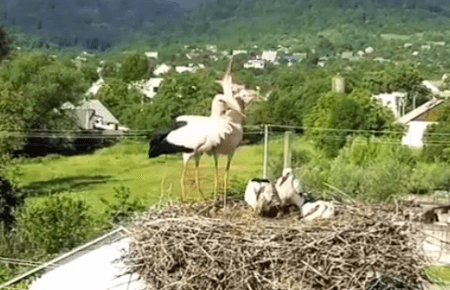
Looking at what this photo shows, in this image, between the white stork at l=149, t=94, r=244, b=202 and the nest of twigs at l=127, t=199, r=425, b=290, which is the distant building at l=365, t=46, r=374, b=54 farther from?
the nest of twigs at l=127, t=199, r=425, b=290

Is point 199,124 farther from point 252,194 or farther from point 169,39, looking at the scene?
point 169,39

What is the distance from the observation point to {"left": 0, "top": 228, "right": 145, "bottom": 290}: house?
78.5 inches

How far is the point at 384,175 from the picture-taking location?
5.81 metres

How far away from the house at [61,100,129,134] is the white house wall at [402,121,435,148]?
7.07ft

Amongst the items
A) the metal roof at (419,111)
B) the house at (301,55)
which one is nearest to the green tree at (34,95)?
the house at (301,55)

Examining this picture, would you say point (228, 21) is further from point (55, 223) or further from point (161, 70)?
point (55, 223)

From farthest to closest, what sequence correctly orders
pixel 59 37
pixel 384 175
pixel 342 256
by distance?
pixel 59 37, pixel 384 175, pixel 342 256

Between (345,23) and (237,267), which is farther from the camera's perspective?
(345,23)

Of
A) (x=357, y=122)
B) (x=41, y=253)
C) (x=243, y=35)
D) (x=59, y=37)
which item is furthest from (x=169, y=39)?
(x=41, y=253)

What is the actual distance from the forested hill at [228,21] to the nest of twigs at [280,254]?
3660mm

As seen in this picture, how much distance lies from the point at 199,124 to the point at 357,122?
4.26 meters

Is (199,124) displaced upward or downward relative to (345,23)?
downward

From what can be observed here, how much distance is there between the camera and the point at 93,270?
2201 mm

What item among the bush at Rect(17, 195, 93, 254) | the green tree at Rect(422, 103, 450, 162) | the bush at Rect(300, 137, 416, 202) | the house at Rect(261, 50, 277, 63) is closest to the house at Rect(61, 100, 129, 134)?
the bush at Rect(17, 195, 93, 254)
